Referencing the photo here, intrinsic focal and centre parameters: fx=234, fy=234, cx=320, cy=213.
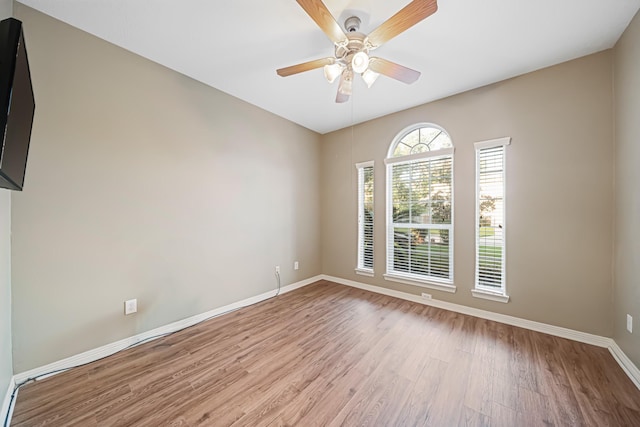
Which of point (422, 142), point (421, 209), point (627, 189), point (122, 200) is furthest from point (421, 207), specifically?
point (122, 200)

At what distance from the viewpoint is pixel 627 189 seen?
1873 mm

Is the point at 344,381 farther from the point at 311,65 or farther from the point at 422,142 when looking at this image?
the point at 422,142

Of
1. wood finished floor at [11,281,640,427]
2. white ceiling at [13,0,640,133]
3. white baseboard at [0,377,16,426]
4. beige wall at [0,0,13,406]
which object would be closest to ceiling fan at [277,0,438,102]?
white ceiling at [13,0,640,133]

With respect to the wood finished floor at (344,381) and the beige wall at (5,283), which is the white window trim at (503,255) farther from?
the beige wall at (5,283)

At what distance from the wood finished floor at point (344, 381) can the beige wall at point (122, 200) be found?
1.33ft

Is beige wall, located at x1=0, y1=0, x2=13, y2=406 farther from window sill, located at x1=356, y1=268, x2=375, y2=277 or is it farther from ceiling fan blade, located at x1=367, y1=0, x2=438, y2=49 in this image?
window sill, located at x1=356, y1=268, x2=375, y2=277

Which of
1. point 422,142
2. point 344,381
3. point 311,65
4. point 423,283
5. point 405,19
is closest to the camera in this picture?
point 405,19

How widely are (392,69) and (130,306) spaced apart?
309cm

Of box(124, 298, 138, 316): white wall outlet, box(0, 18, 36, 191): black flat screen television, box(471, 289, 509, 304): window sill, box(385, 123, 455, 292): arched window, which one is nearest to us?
box(0, 18, 36, 191): black flat screen television

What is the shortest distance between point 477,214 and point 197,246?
3.29m

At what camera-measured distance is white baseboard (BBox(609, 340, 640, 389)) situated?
1.67m

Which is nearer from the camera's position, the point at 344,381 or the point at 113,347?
the point at 344,381

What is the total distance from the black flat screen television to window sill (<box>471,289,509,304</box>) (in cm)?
374

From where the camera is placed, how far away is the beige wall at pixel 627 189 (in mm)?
1736
